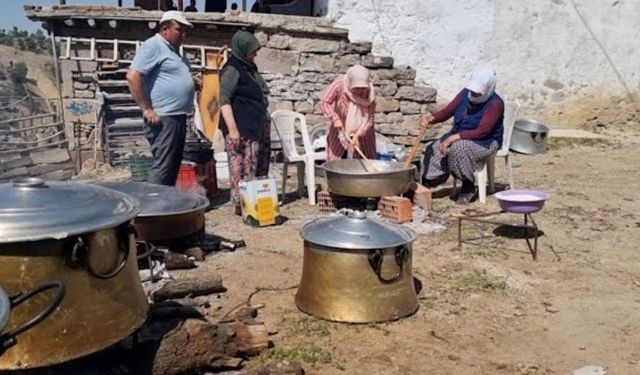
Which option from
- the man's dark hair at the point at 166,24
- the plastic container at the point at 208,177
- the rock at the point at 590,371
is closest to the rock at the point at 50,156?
the plastic container at the point at 208,177

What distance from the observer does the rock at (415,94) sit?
8.71 m

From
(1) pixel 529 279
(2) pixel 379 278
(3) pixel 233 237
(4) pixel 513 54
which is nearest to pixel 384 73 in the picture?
(4) pixel 513 54

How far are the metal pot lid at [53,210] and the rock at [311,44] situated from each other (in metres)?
6.31

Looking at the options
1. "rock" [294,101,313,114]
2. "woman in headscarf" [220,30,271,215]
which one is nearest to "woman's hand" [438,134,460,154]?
"woman in headscarf" [220,30,271,215]

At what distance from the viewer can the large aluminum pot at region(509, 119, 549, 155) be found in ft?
29.9

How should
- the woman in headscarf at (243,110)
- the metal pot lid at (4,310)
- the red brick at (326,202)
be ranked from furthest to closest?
the red brick at (326,202), the woman in headscarf at (243,110), the metal pot lid at (4,310)

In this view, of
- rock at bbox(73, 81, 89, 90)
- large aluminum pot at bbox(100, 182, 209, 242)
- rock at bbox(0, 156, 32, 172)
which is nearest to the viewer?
large aluminum pot at bbox(100, 182, 209, 242)

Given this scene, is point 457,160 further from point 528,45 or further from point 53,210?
point 528,45

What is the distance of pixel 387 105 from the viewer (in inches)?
342

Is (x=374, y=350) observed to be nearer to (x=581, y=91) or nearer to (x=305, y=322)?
(x=305, y=322)

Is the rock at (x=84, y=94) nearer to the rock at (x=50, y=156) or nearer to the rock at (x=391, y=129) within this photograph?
the rock at (x=50, y=156)

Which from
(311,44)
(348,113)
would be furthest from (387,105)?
(348,113)

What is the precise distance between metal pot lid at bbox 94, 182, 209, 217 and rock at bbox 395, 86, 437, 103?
4746 millimetres

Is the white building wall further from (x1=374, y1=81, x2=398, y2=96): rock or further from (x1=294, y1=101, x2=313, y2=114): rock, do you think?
(x1=294, y1=101, x2=313, y2=114): rock
